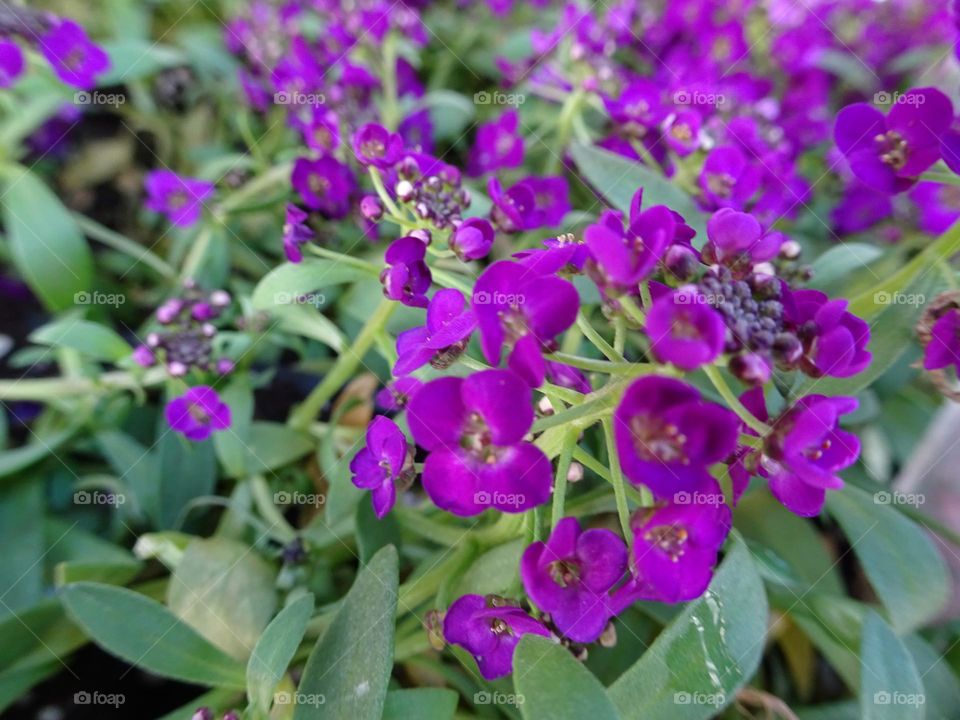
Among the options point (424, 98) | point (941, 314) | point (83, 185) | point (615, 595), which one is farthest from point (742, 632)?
point (83, 185)

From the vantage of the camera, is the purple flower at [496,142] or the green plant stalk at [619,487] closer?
the green plant stalk at [619,487]

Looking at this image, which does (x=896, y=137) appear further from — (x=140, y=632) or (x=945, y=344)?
(x=140, y=632)

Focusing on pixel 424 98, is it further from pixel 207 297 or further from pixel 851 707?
pixel 851 707

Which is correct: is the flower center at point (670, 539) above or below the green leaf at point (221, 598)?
above

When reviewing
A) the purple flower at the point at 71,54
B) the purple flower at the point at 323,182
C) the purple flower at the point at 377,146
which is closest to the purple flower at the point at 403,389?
Result: the purple flower at the point at 377,146

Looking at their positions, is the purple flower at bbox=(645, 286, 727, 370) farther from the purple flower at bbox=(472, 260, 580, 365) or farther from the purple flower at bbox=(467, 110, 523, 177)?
the purple flower at bbox=(467, 110, 523, 177)

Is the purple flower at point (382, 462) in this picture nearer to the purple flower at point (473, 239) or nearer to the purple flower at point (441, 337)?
the purple flower at point (441, 337)
